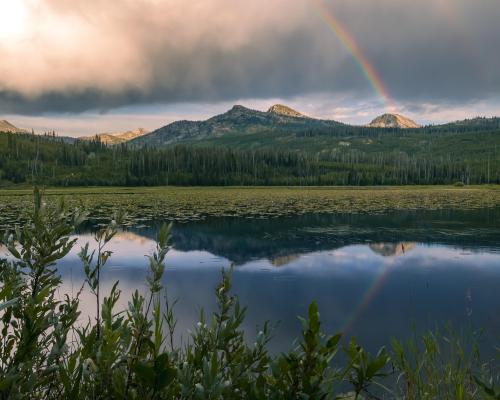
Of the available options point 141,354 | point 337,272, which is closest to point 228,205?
point 337,272

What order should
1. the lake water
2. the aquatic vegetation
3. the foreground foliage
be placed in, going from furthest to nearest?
1. the aquatic vegetation
2. the lake water
3. the foreground foliage

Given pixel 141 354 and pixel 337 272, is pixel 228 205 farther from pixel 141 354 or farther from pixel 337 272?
pixel 141 354

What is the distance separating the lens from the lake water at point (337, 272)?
16.2 metres

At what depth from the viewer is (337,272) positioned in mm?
24891

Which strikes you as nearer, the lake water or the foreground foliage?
the foreground foliage

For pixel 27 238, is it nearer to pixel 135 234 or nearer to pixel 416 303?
pixel 416 303

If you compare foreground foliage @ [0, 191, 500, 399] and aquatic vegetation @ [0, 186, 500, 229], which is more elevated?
foreground foliage @ [0, 191, 500, 399]

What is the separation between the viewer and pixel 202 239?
123 ft

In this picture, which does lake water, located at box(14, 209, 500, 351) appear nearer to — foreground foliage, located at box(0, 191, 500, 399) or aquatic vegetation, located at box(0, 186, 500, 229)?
foreground foliage, located at box(0, 191, 500, 399)

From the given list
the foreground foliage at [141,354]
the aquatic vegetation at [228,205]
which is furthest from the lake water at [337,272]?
the aquatic vegetation at [228,205]

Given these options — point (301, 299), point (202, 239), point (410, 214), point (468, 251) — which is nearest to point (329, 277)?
point (301, 299)

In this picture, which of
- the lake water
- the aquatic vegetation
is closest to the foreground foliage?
the lake water

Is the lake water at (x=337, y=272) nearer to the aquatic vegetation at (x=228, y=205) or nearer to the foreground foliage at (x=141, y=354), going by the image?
the foreground foliage at (x=141, y=354)

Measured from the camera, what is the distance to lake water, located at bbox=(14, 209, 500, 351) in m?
16.2
